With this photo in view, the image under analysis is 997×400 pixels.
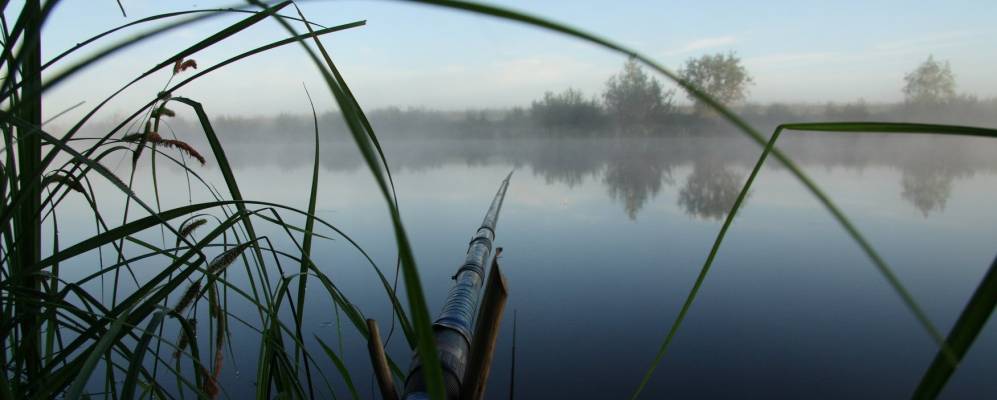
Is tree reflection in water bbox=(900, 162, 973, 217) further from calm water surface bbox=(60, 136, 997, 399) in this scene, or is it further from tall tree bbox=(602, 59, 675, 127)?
tall tree bbox=(602, 59, 675, 127)

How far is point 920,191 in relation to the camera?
9.18ft

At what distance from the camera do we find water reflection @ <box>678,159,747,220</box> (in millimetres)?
2499

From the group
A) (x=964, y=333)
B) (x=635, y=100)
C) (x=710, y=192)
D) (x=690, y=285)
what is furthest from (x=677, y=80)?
(x=635, y=100)

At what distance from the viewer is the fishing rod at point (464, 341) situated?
165 mm

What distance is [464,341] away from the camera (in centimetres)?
25

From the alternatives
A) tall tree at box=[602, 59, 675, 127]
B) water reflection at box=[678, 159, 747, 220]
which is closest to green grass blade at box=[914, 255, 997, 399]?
water reflection at box=[678, 159, 747, 220]

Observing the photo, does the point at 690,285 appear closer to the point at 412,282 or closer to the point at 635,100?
the point at 412,282

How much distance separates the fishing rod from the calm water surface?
0.04 metres

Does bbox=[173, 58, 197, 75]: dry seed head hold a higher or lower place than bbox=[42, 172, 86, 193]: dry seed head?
higher

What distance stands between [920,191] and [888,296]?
2013 mm

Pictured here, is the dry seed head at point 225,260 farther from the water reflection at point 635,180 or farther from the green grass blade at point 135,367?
the water reflection at point 635,180

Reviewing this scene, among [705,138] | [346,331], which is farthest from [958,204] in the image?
[705,138]

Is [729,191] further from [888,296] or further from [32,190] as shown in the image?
Result: [32,190]

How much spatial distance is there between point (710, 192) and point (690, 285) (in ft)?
6.05
